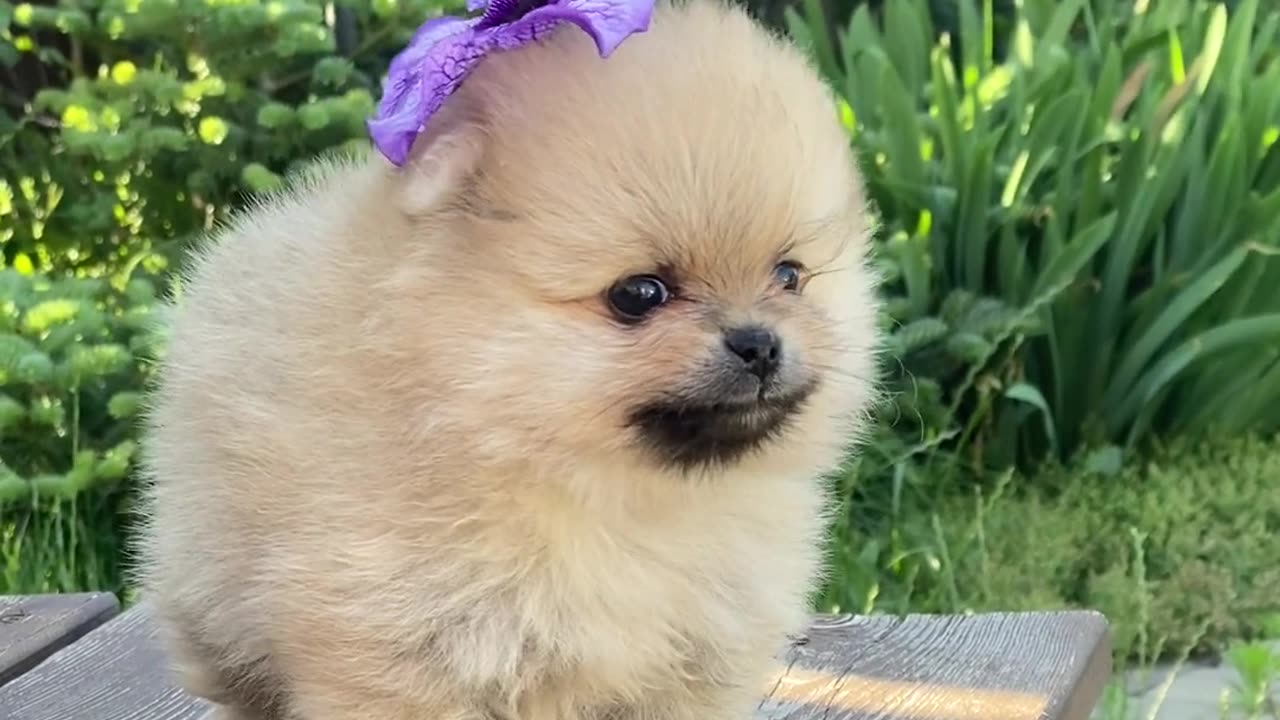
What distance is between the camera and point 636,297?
1.06m

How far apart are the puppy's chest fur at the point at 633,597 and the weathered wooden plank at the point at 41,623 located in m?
0.94

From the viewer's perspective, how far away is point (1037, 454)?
3508 millimetres

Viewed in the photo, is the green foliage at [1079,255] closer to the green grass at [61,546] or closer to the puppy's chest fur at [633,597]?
the green grass at [61,546]

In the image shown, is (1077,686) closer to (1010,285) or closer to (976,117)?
(1010,285)

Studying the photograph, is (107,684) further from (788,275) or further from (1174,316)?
(1174,316)

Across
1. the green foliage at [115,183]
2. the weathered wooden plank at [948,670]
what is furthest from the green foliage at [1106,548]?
the green foliage at [115,183]

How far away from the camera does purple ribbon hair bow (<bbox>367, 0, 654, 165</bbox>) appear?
3.44 ft

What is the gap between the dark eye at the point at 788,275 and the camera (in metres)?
1.13

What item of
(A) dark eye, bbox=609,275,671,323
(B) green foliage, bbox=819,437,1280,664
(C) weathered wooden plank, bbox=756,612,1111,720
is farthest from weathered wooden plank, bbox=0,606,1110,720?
(B) green foliage, bbox=819,437,1280,664

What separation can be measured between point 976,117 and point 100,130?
6.30ft

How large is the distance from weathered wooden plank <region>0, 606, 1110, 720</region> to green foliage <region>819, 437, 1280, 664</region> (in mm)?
980

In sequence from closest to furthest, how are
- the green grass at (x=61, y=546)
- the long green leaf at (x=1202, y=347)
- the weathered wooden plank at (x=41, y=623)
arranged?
1. the weathered wooden plank at (x=41, y=623)
2. the green grass at (x=61, y=546)
3. the long green leaf at (x=1202, y=347)

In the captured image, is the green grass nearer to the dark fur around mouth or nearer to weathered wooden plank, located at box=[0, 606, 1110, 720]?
weathered wooden plank, located at box=[0, 606, 1110, 720]

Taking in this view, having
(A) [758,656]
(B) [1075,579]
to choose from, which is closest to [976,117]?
(B) [1075,579]
